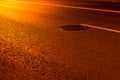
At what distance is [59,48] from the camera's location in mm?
7926

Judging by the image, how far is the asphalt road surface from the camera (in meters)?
6.12

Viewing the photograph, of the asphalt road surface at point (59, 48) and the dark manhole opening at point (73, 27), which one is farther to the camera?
the dark manhole opening at point (73, 27)

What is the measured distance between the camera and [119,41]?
8352mm

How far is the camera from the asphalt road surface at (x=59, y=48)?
6.12 metres

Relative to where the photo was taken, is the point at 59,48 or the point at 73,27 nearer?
the point at 59,48

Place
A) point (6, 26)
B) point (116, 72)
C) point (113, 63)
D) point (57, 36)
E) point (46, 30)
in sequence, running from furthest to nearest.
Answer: point (6, 26), point (46, 30), point (57, 36), point (113, 63), point (116, 72)

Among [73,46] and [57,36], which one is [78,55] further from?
[57,36]

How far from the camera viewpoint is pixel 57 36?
9.28 m

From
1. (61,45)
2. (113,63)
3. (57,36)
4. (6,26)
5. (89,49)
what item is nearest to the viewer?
(113,63)

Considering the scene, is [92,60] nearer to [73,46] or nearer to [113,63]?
[113,63]

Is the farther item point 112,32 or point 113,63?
point 112,32

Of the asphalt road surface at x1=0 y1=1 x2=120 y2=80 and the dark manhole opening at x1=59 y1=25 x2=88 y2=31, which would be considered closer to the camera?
the asphalt road surface at x1=0 y1=1 x2=120 y2=80

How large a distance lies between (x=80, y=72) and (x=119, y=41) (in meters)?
2.61

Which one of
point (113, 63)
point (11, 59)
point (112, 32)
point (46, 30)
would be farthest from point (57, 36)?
point (113, 63)
